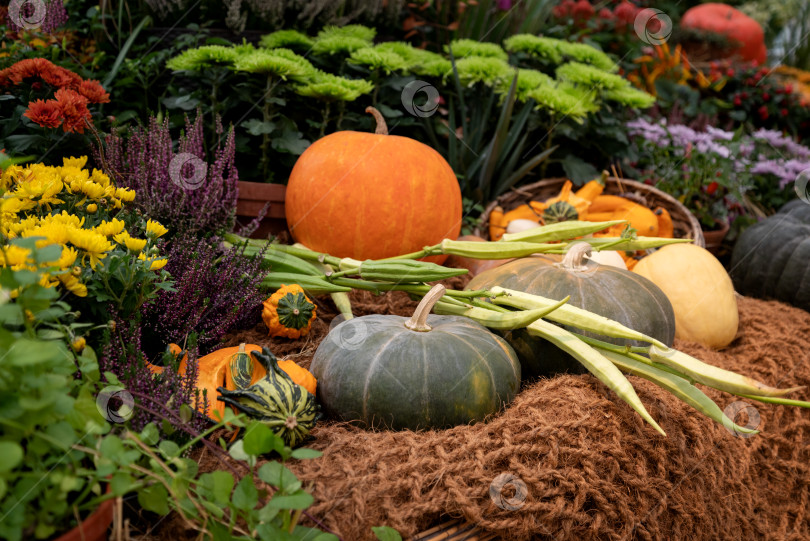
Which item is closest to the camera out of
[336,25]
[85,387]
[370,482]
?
[85,387]

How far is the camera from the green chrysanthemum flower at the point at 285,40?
2564 millimetres

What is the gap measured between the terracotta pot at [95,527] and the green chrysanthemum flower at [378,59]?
78.6 inches

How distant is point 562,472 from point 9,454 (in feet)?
3.23

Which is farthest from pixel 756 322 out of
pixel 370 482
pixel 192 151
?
pixel 192 151

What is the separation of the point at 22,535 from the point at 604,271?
1600mm

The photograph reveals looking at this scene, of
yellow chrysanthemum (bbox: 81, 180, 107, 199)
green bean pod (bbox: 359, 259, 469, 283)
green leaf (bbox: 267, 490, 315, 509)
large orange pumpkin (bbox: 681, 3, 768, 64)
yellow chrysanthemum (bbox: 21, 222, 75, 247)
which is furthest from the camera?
large orange pumpkin (bbox: 681, 3, 768, 64)

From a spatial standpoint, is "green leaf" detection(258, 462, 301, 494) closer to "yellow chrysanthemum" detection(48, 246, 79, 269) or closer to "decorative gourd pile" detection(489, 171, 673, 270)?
"yellow chrysanthemum" detection(48, 246, 79, 269)

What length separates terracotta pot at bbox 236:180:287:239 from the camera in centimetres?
235

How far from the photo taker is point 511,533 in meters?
1.19

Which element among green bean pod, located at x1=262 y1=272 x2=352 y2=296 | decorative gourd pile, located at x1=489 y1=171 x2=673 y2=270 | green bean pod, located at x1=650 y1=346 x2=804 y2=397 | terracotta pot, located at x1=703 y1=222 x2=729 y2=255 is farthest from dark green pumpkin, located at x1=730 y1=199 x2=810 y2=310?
green bean pod, located at x1=262 y1=272 x2=352 y2=296

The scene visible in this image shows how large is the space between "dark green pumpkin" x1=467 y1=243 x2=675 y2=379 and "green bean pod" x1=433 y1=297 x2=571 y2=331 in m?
0.08

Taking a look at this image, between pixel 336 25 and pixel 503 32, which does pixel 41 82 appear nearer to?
pixel 336 25

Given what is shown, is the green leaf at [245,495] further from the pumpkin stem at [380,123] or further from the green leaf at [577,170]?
the green leaf at [577,170]

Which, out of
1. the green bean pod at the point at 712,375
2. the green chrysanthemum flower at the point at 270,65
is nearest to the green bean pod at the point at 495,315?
the green bean pod at the point at 712,375
